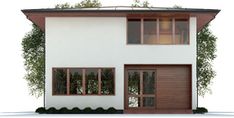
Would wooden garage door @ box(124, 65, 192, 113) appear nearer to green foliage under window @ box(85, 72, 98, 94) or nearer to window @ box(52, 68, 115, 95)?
window @ box(52, 68, 115, 95)

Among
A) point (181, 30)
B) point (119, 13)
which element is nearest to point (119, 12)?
point (119, 13)

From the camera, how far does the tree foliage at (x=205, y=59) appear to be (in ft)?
164

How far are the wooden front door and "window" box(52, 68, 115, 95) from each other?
0.96 metres

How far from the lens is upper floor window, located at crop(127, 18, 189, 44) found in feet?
125

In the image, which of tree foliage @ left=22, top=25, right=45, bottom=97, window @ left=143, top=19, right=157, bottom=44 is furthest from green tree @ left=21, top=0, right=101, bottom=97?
window @ left=143, top=19, right=157, bottom=44

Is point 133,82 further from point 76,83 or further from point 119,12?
point 119,12

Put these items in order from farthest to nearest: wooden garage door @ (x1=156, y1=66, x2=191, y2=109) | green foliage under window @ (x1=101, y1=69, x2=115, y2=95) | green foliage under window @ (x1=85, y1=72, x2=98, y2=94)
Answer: wooden garage door @ (x1=156, y1=66, x2=191, y2=109) → green foliage under window @ (x1=101, y1=69, x2=115, y2=95) → green foliage under window @ (x1=85, y1=72, x2=98, y2=94)

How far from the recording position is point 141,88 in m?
38.3

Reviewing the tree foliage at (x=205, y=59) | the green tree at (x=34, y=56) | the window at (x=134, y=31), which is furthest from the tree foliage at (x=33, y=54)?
the window at (x=134, y=31)

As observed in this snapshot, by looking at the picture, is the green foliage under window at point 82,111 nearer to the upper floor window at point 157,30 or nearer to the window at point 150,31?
the upper floor window at point 157,30

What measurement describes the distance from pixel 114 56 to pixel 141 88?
7.80 ft

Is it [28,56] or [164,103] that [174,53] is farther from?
[28,56]

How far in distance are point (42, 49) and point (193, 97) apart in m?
16.2

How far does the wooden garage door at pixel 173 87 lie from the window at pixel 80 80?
2.76 m
